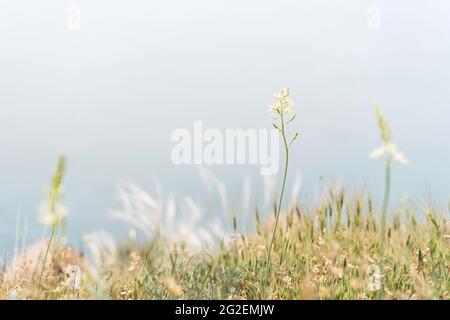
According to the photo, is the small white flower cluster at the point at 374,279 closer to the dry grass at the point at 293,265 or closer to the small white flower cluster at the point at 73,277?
Result: the dry grass at the point at 293,265

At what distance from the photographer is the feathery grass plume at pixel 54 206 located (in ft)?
9.34

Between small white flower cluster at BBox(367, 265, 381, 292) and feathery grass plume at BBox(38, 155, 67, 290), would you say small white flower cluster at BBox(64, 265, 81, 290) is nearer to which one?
feathery grass plume at BBox(38, 155, 67, 290)

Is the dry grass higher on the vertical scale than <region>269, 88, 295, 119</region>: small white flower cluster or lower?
lower

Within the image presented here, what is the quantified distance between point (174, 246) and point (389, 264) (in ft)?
2.90

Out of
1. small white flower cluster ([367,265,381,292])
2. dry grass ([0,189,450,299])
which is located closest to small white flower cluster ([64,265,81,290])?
dry grass ([0,189,450,299])

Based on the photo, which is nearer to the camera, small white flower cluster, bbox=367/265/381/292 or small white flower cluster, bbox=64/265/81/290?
small white flower cluster, bbox=367/265/381/292

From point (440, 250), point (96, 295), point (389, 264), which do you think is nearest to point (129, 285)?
point (96, 295)

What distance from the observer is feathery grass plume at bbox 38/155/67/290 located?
2848 mm

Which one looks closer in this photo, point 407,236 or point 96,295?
point 96,295

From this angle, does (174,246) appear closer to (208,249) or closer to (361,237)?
(208,249)

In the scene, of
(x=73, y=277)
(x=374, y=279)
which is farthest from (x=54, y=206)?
(x=374, y=279)
